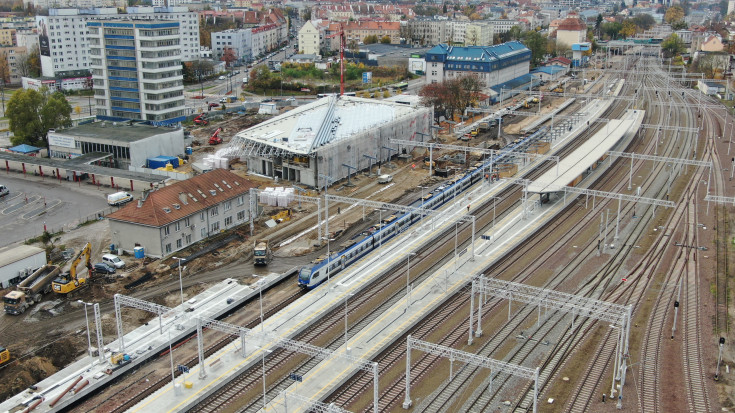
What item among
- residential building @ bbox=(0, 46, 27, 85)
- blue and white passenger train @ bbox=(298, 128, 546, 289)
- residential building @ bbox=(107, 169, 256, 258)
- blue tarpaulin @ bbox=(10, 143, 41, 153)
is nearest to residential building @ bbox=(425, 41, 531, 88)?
blue and white passenger train @ bbox=(298, 128, 546, 289)

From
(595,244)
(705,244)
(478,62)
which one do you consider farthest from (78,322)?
(478,62)

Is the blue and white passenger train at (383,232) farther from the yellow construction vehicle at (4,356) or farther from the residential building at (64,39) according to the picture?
A: the residential building at (64,39)

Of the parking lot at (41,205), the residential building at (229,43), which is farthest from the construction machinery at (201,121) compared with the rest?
the residential building at (229,43)

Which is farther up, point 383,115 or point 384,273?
point 383,115

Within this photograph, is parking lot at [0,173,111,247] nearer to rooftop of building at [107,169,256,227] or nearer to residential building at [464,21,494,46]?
rooftop of building at [107,169,256,227]

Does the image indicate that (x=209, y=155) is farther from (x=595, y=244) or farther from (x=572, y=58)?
(x=572, y=58)

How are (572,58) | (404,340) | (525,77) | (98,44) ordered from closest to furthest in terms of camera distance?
(404,340)
(98,44)
(525,77)
(572,58)

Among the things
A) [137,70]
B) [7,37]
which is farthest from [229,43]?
[137,70]
